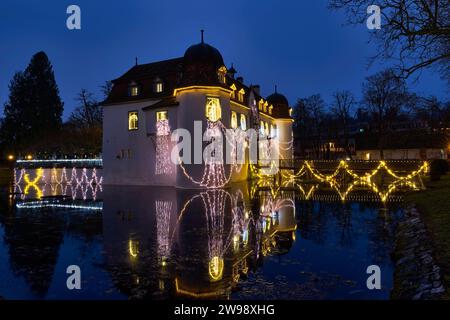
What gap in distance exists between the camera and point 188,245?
9.22 metres

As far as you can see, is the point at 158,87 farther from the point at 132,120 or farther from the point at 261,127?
the point at 261,127

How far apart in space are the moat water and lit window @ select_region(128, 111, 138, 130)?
17.0m

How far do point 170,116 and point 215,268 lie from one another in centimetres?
2299

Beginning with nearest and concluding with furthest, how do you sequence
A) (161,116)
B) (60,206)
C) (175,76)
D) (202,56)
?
1. (60,206)
2. (202,56)
3. (161,116)
4. (175,76)

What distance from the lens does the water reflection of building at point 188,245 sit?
20.8ft

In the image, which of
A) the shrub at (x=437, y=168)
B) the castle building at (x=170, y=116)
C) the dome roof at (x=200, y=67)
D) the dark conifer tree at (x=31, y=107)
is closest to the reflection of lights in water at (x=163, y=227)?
the castle building at (x=170, y=116)

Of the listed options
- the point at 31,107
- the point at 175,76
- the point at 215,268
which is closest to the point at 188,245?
the point at 215,268

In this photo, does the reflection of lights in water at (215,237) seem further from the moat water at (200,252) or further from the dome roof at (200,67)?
the dome roof at (200,67)

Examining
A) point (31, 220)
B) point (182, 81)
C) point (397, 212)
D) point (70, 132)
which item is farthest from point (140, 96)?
point (397, 212)

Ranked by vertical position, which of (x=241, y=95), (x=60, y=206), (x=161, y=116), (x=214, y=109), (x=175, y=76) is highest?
(x=175, y=76)

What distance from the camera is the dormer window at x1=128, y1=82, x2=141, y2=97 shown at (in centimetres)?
3254

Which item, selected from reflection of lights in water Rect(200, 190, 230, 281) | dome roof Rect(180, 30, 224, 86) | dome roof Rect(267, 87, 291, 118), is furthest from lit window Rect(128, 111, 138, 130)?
dome roof Rect(267, 87, 291, 118)

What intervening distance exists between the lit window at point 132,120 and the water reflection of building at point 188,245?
16594 mm
